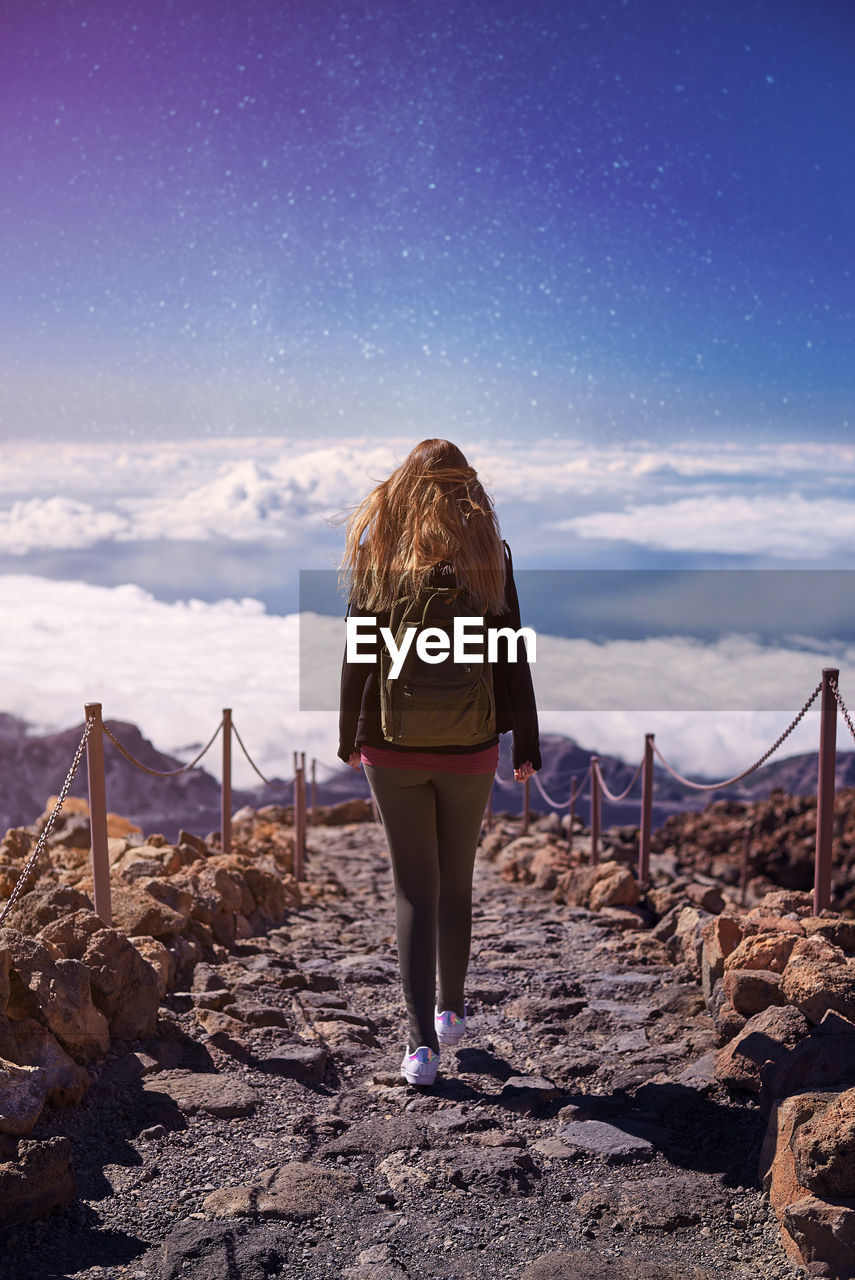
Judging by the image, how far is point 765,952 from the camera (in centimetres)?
430

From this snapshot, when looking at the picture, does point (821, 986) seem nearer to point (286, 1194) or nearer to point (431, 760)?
point (431, 760)

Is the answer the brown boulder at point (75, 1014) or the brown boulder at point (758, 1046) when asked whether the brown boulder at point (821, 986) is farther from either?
the brown boulder at point (75, 1014)

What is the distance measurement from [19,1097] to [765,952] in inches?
108

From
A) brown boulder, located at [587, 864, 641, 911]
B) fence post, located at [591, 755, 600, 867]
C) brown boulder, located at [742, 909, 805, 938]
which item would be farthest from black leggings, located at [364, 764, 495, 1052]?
fence post, located at [591, 755, 600, 867]

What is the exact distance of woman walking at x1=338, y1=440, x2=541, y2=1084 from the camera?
11.6ft

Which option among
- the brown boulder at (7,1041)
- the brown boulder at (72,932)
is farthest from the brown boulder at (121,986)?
the brown boulder at (7,1041)

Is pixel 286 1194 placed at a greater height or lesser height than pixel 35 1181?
lesser

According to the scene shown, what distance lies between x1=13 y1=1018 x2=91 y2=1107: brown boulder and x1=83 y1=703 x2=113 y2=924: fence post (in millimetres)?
1174

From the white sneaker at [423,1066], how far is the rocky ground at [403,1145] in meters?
0.05

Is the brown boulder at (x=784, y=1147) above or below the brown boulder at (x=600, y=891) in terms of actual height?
above

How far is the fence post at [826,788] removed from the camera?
Answer: 198 inches

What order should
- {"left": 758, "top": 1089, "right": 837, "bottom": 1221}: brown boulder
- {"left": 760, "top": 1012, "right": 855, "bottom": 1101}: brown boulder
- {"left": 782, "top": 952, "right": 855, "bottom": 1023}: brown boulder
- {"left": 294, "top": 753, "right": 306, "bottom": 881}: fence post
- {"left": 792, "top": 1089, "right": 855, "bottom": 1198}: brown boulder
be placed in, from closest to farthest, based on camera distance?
{"left": 792, "top": 1089, "right": 855, "bottom": 1198}: brown boulder → {"left": 758, "top": 1089, "right": 837, "bottom": 1221}: brown boulder → {"left": 760, "top": 1012, "right": 855, "bottom": 1101}: brown boulder → {"left": 782, "top": 952, "right": 855, "bottom": 1023}: brown boulder → {"left": 294, "top": 753, "right": 306, "bottom": 881}: fence post

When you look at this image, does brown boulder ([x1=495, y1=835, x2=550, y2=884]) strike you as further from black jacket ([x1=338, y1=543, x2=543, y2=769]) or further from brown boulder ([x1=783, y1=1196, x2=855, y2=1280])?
brown boulder ([x1=783, y1=1196, x2=855, y2=1280])

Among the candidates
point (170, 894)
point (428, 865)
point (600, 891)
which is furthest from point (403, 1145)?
point (600, 891)
